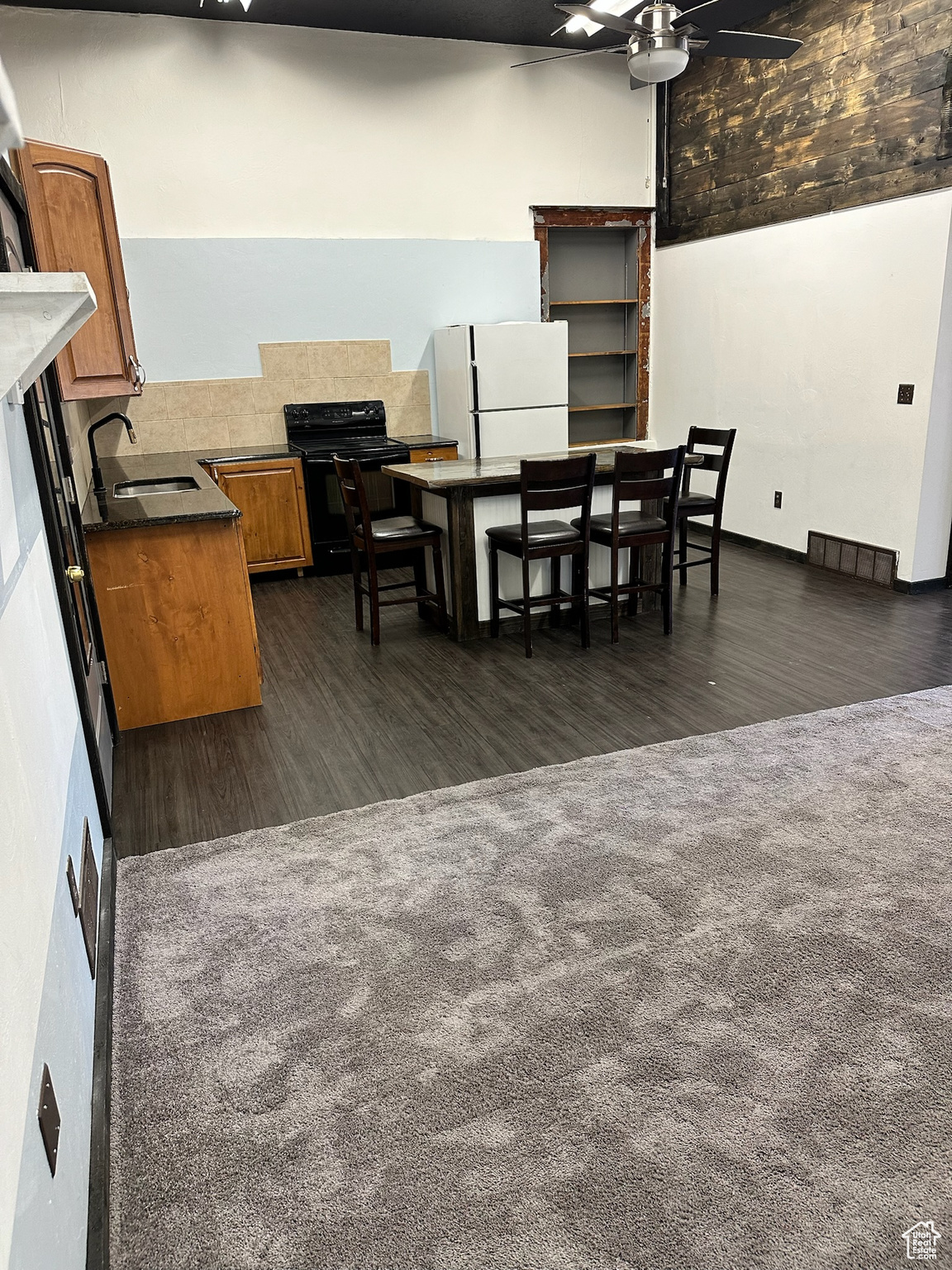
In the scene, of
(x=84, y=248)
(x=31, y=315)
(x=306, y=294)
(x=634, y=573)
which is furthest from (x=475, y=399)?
(x=31, y=315)

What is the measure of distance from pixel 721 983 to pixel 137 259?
558 centimetres

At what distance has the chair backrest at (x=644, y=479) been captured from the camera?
13.5ft

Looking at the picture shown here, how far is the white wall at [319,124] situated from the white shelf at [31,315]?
Answer: 17.4 ft

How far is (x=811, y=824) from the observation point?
268 cm

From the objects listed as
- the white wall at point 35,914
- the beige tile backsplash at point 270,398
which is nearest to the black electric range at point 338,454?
the beige tile backsplash at point 270,398

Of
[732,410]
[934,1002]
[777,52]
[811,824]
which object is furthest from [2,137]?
[732,410]

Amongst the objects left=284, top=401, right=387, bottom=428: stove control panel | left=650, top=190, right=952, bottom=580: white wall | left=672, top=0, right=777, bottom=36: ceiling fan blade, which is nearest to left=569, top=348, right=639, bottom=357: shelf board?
left=650, top=190, right=952, bottom=580: white wall

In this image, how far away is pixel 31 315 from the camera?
95cm

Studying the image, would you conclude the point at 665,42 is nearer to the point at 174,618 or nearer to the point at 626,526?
the point at 626,526

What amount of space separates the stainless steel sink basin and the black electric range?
114cm

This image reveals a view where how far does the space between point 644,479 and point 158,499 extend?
234 centimetres

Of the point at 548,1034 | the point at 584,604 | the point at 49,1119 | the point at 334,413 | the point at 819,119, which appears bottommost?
the point at 548,1034

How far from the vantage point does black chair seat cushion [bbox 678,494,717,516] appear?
4.88 m

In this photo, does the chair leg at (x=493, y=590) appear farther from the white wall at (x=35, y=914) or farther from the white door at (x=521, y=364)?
the white wall at (x=35, y=914)
